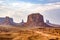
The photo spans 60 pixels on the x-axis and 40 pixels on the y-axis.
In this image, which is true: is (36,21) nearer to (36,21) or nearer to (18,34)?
(36,21)

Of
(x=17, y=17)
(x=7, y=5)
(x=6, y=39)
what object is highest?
(x=7, y=5)

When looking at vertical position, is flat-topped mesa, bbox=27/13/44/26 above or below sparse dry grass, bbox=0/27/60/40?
above

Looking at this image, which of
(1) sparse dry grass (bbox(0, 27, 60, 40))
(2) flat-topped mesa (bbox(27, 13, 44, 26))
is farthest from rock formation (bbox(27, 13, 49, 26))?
(1) sparse dry grass (bbox(0, 27, 60, 40))

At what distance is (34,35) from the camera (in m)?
20.1

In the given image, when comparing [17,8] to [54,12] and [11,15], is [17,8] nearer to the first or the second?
[11,15]

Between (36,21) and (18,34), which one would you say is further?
(36,21)

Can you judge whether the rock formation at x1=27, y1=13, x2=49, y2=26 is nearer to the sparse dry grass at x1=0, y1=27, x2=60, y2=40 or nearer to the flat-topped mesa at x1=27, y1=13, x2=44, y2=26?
the flat-topped mesa at x1=27, y1=13, x2=44, y2=26

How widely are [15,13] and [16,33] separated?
2502mm

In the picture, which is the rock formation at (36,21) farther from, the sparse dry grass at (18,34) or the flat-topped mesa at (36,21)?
the sparse dry grass at (18,34)

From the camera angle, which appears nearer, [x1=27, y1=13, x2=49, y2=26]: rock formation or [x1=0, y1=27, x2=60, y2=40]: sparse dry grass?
[x1=0, y1=27, x2=60, y2=40]: sparse dry grass

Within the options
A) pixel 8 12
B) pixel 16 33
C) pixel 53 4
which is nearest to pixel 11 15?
pixel 8 12

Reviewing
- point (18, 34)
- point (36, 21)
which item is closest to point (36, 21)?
point (36, 21)

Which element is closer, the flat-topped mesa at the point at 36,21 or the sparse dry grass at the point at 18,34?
the sparse dry grass at the point at 18,34

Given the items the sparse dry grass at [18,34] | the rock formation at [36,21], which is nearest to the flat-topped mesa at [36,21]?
the rock formation at [36,21]
